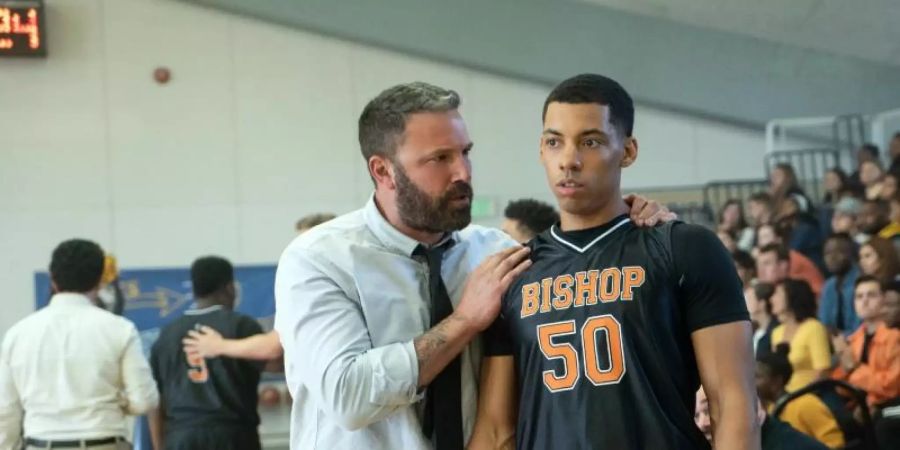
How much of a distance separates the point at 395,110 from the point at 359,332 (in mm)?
504

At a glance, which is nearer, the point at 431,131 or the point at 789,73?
the point at 431,131

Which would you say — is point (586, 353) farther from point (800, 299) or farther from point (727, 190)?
point (727, 190)

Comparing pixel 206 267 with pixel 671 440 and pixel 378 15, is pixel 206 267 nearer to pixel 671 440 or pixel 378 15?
pixel 671 440

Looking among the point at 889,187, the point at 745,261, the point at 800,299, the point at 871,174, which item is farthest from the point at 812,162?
the point at 800,299

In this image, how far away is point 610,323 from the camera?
2.45m

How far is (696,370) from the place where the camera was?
8.20ft

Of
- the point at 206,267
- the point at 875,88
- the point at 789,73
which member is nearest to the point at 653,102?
the point at 789,73

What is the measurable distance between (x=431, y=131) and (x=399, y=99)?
0.36ft

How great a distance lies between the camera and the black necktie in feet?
8.80

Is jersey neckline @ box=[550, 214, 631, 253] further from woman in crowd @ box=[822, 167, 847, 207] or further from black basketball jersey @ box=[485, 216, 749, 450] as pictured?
woman in crowd @ box=[822, 167, 847, 207]

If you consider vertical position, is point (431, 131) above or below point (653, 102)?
below

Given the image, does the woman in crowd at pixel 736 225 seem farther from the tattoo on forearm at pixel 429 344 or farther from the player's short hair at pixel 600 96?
the tattoo on forearm at pixel 429 344

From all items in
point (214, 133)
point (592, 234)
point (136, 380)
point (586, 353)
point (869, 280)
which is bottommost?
point (136, 380)

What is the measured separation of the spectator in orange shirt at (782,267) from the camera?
802cm
